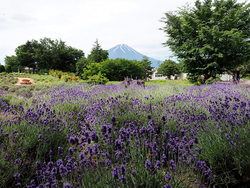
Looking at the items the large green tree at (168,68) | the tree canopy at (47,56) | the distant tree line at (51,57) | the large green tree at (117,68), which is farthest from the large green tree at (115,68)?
the large green tree at (168,68)

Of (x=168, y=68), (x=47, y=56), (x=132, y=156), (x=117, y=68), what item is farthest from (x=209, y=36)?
(x=168, y=68)

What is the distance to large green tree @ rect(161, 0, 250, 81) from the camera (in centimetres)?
1216

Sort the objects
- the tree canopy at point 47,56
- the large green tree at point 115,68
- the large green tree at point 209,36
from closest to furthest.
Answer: the large green tree at point 209,36 < the large green tree at point 115,68 < the tree canopy at point 47,56

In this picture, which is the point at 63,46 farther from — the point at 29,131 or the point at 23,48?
the point at 29,131

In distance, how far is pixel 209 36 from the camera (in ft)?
39.8

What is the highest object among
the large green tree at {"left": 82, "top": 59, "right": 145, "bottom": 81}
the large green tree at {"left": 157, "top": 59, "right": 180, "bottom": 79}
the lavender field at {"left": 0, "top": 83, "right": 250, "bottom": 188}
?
the large green tree at {"left": 157, "top": 59, "right": 180, "bottom": 79}

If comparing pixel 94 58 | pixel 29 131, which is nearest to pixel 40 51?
pixel 94 58

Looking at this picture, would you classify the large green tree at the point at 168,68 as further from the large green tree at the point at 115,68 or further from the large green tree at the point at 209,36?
the large green tree at the point at 209,36

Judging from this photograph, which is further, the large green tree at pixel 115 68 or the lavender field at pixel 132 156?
the large green tree at pixel 115 68

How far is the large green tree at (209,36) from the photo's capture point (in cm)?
1216

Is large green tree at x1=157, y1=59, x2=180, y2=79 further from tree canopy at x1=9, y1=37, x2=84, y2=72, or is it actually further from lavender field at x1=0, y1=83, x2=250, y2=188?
lavender field at x1=0, y1=83, x2=250, y2=188

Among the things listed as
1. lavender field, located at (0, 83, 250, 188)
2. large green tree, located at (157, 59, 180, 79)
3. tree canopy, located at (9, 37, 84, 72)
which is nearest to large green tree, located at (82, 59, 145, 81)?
lavender field, located at (0, 83, 250, 188)

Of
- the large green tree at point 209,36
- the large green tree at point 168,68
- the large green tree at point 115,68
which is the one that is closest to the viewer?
the large green tree at point 209,36

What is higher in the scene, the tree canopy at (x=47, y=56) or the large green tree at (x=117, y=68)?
the tree canopy at (x=47, y=56)
